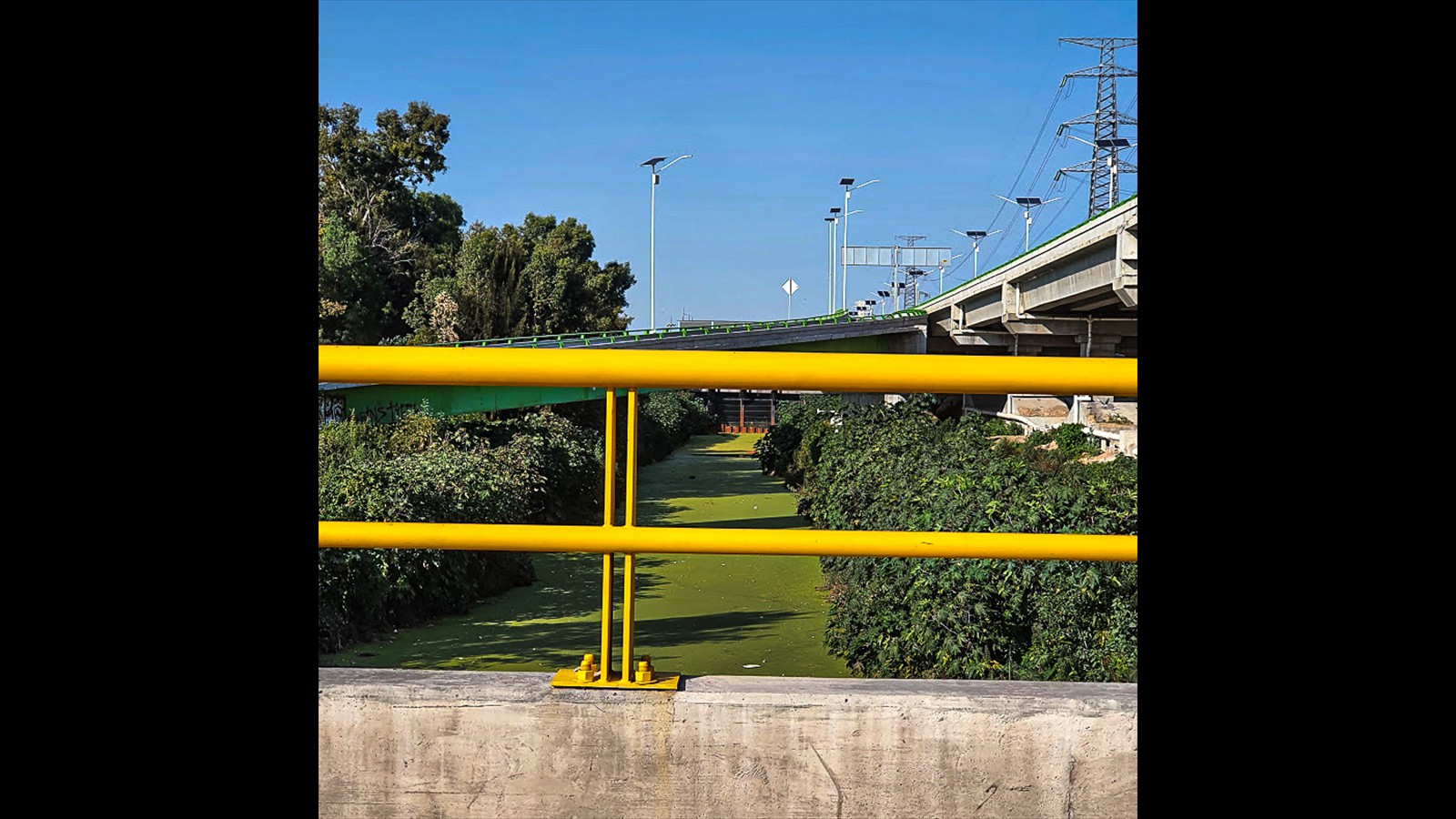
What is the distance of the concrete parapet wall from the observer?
7.52ft

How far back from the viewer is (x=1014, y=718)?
2307 mm

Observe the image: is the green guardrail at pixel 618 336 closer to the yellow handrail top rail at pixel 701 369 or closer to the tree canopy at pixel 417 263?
the tree canopy at pixel 417 263

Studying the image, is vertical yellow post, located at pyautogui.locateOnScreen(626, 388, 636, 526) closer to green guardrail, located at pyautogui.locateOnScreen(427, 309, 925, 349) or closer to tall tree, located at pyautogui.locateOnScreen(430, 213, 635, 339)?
green guardrail, located at pyautogui.locateOnScreen(427, 309, 925, 349)

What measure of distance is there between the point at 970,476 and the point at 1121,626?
386 centimetres

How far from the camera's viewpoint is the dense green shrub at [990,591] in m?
6.40

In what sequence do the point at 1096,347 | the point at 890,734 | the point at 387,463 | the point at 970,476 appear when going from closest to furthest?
the point at 890,734
the point at 970,476
the point at 387,463
the point at 1096,347

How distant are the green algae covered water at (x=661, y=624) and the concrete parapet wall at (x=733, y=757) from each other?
391 cm

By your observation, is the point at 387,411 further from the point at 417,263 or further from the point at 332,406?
the point at 417,263

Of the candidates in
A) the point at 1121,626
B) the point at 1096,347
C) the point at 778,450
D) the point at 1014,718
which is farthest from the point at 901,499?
the point at 1096,347

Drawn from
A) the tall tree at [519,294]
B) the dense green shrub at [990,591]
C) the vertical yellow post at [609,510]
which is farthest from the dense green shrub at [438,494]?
the tall tree at [519,294]

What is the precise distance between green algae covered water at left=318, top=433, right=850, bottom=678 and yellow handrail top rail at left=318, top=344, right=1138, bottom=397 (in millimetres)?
4133

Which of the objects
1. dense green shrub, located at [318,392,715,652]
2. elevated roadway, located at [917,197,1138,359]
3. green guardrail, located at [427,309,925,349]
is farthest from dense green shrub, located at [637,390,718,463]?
elevated roadway, located at [917,197,1138,359]
